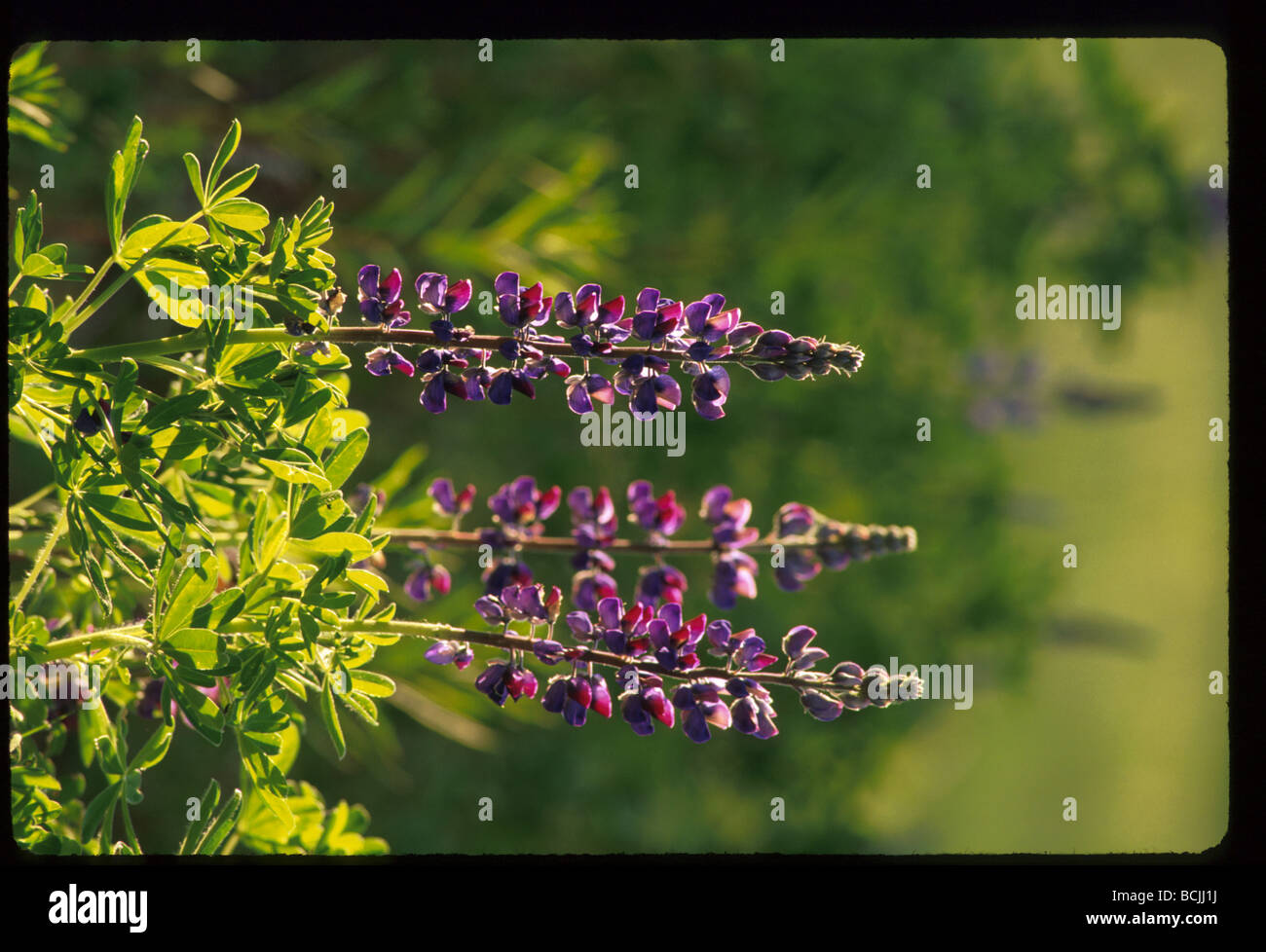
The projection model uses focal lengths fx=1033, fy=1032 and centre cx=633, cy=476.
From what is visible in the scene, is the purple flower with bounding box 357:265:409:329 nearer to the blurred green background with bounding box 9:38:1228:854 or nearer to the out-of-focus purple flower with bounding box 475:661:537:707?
the out-of-focus purple flower with bounding box 475:661:537:707

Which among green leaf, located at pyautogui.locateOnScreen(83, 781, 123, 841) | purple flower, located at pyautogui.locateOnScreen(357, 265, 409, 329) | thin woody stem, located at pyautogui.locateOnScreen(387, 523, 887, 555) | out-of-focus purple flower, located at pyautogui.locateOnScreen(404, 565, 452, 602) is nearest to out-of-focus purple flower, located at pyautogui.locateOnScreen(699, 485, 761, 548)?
thin woody stem, located at pyautogui.locateOnScreen(387, 523, 887, 555)

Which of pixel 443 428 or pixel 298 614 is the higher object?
pixel 443 428

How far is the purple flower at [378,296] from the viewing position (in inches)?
37.4

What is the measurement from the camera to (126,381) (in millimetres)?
933

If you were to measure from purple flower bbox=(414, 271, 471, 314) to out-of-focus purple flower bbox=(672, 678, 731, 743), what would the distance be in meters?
0.43

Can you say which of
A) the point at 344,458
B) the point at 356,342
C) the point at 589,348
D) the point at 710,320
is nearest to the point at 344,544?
the point at 344,458

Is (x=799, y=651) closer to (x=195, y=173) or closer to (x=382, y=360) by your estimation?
(x=382, y=360)

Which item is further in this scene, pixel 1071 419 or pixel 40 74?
pixel 1071 419

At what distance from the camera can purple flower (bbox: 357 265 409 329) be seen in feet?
3.12

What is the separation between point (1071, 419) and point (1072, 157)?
1.56 m

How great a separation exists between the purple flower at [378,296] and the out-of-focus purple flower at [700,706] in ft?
1.48
